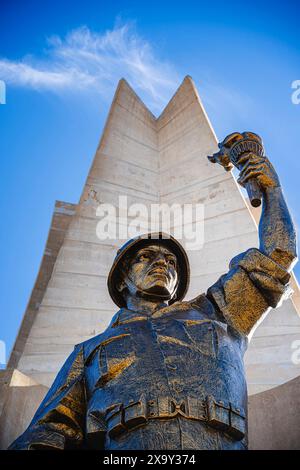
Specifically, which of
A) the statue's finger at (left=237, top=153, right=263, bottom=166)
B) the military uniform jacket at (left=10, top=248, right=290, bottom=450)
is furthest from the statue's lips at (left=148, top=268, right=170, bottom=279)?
the statue's finger at (left=237, top=153, right=263, bottom=166)

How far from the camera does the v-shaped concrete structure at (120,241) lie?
514 centimetres

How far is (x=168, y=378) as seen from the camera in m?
2.56

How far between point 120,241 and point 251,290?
391 centimetres

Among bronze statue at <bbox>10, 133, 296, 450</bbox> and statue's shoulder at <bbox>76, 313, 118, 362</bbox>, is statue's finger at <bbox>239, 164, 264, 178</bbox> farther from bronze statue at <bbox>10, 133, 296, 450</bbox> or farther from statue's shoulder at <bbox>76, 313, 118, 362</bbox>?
statue's shoulder at <bbox>76, 313, 118, 362</bbox>

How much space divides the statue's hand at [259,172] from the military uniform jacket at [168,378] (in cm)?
49

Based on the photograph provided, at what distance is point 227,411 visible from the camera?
2.47 meters

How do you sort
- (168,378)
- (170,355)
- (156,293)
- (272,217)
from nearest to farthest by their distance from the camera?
(168,378) → (170,355) → (272,217) → (156,293)

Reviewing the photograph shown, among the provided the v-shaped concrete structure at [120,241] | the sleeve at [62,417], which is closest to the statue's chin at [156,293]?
the sleeve at [62,417]

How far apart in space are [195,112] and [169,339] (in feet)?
23.9

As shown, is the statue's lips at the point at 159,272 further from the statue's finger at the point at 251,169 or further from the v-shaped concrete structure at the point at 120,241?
the v-shaped concrete structure at the point at 120,241

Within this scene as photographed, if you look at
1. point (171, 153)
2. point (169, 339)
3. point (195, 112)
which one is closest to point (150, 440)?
point (169, 339)

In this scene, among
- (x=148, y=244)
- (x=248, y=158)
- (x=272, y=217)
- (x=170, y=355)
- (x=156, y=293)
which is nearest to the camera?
(x=170, y=355)

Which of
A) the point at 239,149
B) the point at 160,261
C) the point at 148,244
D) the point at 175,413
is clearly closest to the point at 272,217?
the point at 239,149

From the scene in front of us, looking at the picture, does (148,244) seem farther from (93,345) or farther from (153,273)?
(93,345)
